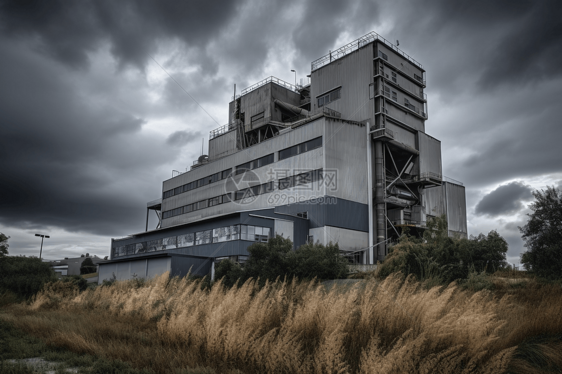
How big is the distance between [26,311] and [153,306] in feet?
20.0

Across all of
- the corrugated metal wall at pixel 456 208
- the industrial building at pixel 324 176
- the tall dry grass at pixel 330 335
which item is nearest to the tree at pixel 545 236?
the tall dry grass at pixel 330 335

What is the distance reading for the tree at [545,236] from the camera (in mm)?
16172

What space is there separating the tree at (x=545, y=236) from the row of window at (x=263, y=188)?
22.1 m

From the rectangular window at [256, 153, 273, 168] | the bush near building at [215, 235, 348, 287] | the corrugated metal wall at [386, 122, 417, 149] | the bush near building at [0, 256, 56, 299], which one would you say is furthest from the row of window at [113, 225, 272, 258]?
the corrugated metal wall at [386, 122, 417, 149]

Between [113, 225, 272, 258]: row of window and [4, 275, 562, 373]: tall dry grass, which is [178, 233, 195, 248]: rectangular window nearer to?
[113, 225, 272, 258]: row of window

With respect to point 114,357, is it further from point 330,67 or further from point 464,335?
point 330,67

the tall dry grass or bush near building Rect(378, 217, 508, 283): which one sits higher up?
bush near building Rect(378, 217, 508, 283)

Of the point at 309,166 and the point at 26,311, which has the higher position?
the point at 309,166

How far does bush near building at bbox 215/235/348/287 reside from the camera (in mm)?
20297

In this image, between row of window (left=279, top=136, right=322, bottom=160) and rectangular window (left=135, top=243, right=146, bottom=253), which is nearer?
row of window (left=279, top=136, right=322, bottom=160)

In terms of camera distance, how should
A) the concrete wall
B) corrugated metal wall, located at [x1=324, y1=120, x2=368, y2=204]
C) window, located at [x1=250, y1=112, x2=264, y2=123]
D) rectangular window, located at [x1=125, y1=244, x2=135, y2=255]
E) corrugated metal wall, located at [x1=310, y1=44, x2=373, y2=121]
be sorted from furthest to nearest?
rectangular window, located at [x1=125, y1=244, x2=135, y2=255]
window, located at [x1=250, y1=112, x2=264, y2=123]
corrugated metal wall, located at [x1=310, y1=44, x2=373, y2=121]
corrugated metal wall, located at [x1=324, y1=120, x2=368, y2=204]
the concrete wall

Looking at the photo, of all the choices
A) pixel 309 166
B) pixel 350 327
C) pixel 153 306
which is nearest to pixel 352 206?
pixel 309 166

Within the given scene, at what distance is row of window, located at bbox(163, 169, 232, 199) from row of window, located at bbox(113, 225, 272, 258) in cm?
949

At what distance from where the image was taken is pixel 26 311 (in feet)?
48.2
